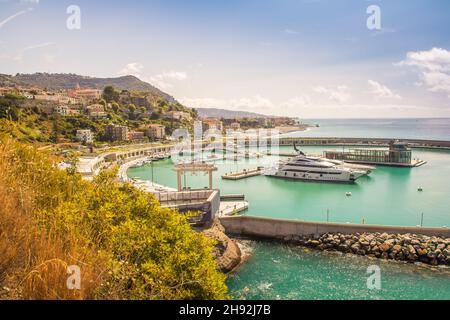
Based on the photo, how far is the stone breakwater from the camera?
40.0ft

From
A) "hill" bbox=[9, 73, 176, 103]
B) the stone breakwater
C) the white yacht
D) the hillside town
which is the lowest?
the stone breakwater

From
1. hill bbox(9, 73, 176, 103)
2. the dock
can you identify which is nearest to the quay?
the dock

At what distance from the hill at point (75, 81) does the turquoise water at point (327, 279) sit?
121877mm

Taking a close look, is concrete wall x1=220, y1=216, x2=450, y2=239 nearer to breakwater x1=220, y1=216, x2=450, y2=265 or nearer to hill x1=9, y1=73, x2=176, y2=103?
breakwater x1=220, y1=216, x2=450, y2=265

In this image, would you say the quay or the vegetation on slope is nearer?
the vegetation on slope

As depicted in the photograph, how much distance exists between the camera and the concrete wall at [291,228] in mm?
13891

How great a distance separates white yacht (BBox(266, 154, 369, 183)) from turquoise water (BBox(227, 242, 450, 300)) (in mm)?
15120

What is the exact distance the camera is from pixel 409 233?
45.2ft

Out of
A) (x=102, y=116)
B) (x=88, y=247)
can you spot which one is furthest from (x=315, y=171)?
(x=102, y=116)

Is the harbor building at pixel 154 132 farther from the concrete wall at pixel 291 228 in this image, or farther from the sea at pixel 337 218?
the concrete wall at pixel 291 228

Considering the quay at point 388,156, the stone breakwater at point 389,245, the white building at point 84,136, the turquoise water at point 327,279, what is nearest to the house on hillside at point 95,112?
the white building at point 84,136

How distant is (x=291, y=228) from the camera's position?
581 inches

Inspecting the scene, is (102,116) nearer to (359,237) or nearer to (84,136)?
(84,136)

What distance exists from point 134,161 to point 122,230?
123 feet
